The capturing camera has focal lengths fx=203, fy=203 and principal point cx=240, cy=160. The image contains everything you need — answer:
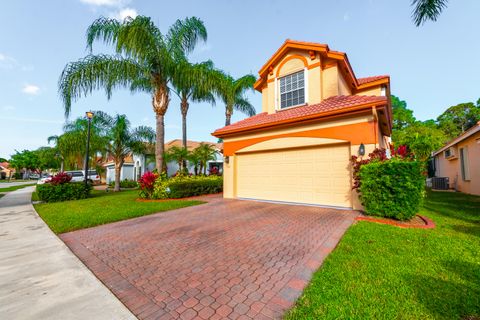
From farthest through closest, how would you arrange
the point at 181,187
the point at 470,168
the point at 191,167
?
the point at 191,167, the point at 470,168, the point at 181,187

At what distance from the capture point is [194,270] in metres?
3.17

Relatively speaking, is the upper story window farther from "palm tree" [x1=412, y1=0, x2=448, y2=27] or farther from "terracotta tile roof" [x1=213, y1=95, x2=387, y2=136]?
"palm tree" [x1=412, y1=0, x2=448, y2=27]

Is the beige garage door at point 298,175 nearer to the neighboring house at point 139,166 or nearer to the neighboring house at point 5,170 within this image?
the neighboring house at point 139,166

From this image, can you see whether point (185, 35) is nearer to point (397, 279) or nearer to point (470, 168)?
point (397, 279)

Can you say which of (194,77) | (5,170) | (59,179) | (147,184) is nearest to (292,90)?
(194,77)

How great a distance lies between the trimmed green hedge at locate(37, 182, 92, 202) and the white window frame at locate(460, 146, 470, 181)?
23.1 m


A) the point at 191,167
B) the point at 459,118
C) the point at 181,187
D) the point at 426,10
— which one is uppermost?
the point at 459,118

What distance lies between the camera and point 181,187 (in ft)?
37.3

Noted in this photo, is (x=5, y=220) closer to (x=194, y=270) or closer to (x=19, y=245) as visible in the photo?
(x=19, y=245)

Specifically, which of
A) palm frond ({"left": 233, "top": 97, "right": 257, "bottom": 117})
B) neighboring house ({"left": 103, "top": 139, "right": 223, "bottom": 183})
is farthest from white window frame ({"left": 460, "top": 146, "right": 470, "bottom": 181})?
neighboring house ({"left": 103, "top": 139, "right": 223, "bottom": 183})

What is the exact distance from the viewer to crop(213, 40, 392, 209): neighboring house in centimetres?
727

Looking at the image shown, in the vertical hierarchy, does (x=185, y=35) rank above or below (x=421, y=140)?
above

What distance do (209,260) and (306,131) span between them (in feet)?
21.0

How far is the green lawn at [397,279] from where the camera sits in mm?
2143
